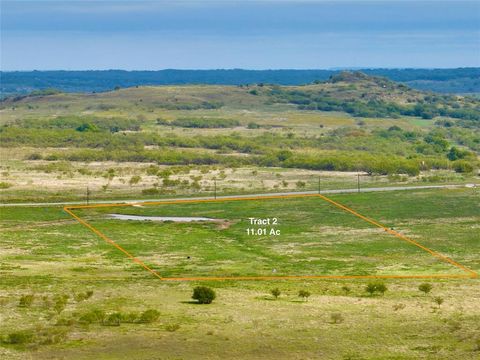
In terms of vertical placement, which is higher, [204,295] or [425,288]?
[204,295]

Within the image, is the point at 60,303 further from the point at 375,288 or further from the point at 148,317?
the point at 375,288

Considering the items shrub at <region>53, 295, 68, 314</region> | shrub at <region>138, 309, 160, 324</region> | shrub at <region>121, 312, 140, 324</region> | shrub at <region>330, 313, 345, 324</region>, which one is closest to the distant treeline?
shrub at <region>53, 295, 68, 314</region>

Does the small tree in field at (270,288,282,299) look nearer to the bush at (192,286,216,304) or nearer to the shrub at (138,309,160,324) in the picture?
the bush at (192,286,216,304)

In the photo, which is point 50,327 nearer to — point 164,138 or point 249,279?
point 249,279

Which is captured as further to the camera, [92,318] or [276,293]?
[276,293]

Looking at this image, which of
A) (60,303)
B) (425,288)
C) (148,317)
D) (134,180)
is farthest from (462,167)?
(148,317)

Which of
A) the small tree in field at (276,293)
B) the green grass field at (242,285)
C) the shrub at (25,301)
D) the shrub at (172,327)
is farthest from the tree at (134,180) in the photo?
the shrub at (172,327)

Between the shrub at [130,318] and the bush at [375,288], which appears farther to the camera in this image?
the bush at [375,288]

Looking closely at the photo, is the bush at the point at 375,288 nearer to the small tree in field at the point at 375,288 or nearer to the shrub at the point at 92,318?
the small tree in field at the point at 375,288

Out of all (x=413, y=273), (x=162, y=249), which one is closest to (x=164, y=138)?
(x=162, y=249)
